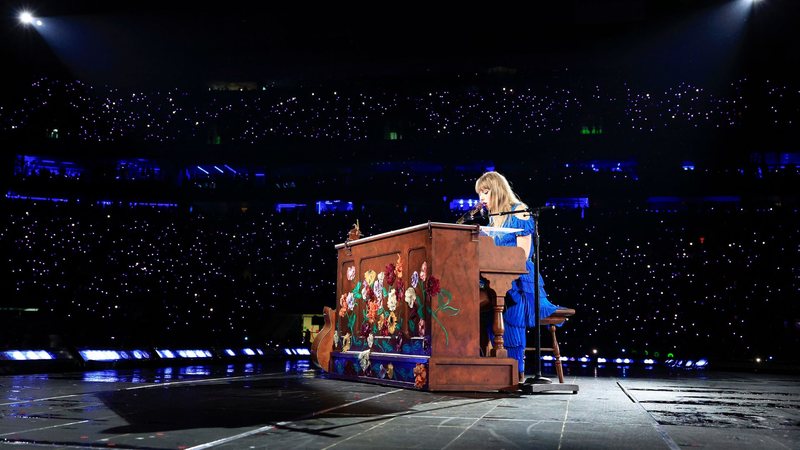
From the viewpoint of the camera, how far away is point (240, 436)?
269cm

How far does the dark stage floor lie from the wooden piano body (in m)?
0.28

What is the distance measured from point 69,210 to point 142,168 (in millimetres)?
4168

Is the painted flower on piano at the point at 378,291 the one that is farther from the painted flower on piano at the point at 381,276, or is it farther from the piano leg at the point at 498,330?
the piano leg at the point at 498,330

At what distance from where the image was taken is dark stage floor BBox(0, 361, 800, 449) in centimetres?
262

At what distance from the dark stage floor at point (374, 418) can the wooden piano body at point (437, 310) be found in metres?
0.28

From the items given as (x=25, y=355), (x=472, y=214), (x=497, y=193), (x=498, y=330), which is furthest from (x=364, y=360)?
(x=25, y=355)

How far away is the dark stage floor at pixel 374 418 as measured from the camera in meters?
2.62

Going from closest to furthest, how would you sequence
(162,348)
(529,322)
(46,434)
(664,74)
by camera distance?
(46,434)
(529,322)
(162,348)
(664,74)

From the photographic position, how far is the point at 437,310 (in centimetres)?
510

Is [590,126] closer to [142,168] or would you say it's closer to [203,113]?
[203,113]

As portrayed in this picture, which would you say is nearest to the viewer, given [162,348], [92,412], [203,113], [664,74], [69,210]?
[92,412]

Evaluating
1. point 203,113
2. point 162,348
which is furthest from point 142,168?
point 162,348

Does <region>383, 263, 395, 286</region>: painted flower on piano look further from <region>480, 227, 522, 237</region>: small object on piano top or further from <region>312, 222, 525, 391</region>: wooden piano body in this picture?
<region>480, 227, 522, 237</region>: small object on piano top

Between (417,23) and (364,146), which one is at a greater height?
(417,23)
